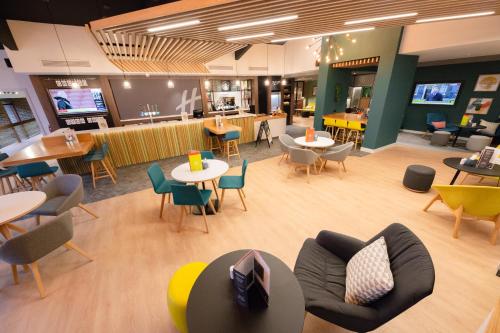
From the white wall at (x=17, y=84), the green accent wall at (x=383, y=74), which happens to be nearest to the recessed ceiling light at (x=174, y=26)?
the green accent wall at (x=383, y=74)

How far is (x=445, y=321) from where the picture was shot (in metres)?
1.73

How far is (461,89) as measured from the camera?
6.87m

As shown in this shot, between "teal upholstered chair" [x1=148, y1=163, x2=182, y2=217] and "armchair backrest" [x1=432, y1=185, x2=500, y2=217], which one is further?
"teal upholstered chair" [x1=148, y1=163, x2=182, y2=217]

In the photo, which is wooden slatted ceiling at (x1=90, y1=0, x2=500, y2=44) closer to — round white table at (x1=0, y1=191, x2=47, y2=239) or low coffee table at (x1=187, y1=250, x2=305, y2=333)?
round white table at (x1=0, y1=191, x2=47, y2=239)

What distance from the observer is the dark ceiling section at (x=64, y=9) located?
4230mm

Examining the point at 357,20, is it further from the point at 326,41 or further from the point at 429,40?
the point at 326,41

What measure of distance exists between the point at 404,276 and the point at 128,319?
2.41 meters

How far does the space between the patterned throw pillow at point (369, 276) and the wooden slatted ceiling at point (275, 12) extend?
2.76 m

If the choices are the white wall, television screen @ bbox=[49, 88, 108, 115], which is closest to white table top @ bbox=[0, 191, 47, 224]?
television screen @ bbox=[49, 88, 108, 115]

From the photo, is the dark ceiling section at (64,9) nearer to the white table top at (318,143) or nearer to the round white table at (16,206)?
the round white table at (16,206)

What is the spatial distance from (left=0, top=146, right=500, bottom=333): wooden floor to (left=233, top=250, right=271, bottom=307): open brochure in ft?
2.92

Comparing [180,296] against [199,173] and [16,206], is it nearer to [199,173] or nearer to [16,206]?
[199,173]

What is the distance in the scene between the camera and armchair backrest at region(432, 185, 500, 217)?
2307 millimetres

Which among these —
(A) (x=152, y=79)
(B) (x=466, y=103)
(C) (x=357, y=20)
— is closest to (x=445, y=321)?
(C) (x=357, y=20)
